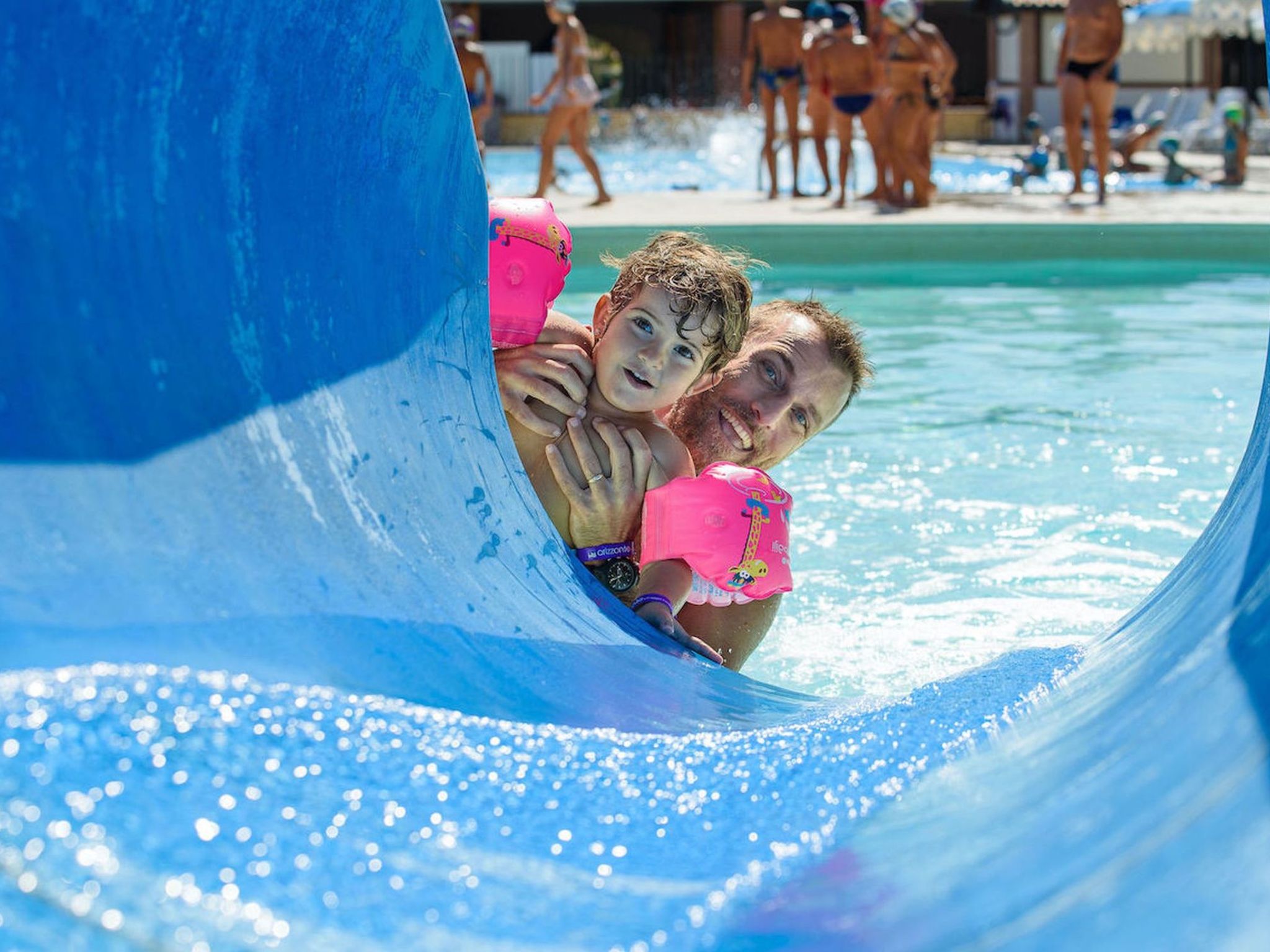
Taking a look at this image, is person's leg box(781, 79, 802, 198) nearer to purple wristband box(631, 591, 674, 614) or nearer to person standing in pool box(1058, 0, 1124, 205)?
person standing in pool box(1058, 0, 1124, 205)

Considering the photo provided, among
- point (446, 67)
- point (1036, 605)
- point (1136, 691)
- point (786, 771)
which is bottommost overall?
point (1036, 605)

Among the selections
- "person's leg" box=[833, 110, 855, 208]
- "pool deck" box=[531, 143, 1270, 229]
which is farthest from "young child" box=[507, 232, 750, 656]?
"person's leg" box=[833, 110, 855, 208]

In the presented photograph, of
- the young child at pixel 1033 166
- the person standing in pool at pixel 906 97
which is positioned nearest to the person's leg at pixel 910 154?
the person standing in pool at pixel 906 97

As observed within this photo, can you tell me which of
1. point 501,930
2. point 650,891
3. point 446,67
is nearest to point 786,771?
point 650,891

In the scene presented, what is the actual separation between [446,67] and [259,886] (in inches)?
59.8

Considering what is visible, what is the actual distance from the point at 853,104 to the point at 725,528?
10257 mm

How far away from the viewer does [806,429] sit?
9.57ft

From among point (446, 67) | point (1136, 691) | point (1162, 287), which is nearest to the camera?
point (1136, 691)

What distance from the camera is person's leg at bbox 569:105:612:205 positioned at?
39.7 ft

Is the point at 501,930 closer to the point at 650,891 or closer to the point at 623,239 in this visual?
the point at 650,891

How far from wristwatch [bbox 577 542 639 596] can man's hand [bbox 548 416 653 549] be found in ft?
0.25

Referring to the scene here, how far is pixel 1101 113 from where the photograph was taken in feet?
38.3

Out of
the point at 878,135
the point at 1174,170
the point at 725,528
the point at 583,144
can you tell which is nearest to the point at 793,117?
the point at 878,135

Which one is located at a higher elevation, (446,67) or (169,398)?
(446,67)
